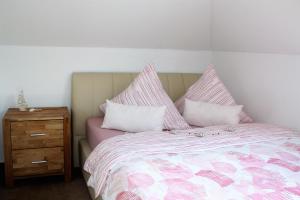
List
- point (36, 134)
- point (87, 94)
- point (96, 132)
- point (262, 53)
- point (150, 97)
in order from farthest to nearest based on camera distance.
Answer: point (87, 94)
point (262, 53)
point (150, 97)
point (36, 134)
point (96, 132)

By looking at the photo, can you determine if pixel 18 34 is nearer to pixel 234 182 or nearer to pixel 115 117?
pixel 115 117

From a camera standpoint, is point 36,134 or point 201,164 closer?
point 201,164

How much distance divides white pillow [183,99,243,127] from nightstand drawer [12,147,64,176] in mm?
1156

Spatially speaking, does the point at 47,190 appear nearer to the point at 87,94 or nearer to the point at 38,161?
the point at 38,161

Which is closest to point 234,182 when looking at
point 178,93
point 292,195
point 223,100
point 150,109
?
point 292,195

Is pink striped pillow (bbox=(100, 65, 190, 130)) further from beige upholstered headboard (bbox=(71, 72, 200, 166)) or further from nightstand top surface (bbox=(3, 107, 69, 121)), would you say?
nightstand top surface (bbox=(3, 107, 69, 121))

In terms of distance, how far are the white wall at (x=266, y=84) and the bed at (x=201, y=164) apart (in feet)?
0.88

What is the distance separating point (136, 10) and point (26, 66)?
1.15 m

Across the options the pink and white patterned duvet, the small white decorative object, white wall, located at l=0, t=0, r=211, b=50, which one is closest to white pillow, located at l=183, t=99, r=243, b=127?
the pink and white patterned duvet

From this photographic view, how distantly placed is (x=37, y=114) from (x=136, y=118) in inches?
34.4

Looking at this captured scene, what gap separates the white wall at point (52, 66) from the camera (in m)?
2.98

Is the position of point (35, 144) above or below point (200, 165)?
below

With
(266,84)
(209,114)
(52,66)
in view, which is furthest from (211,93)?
(52,66)

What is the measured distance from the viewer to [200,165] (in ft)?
5.75
